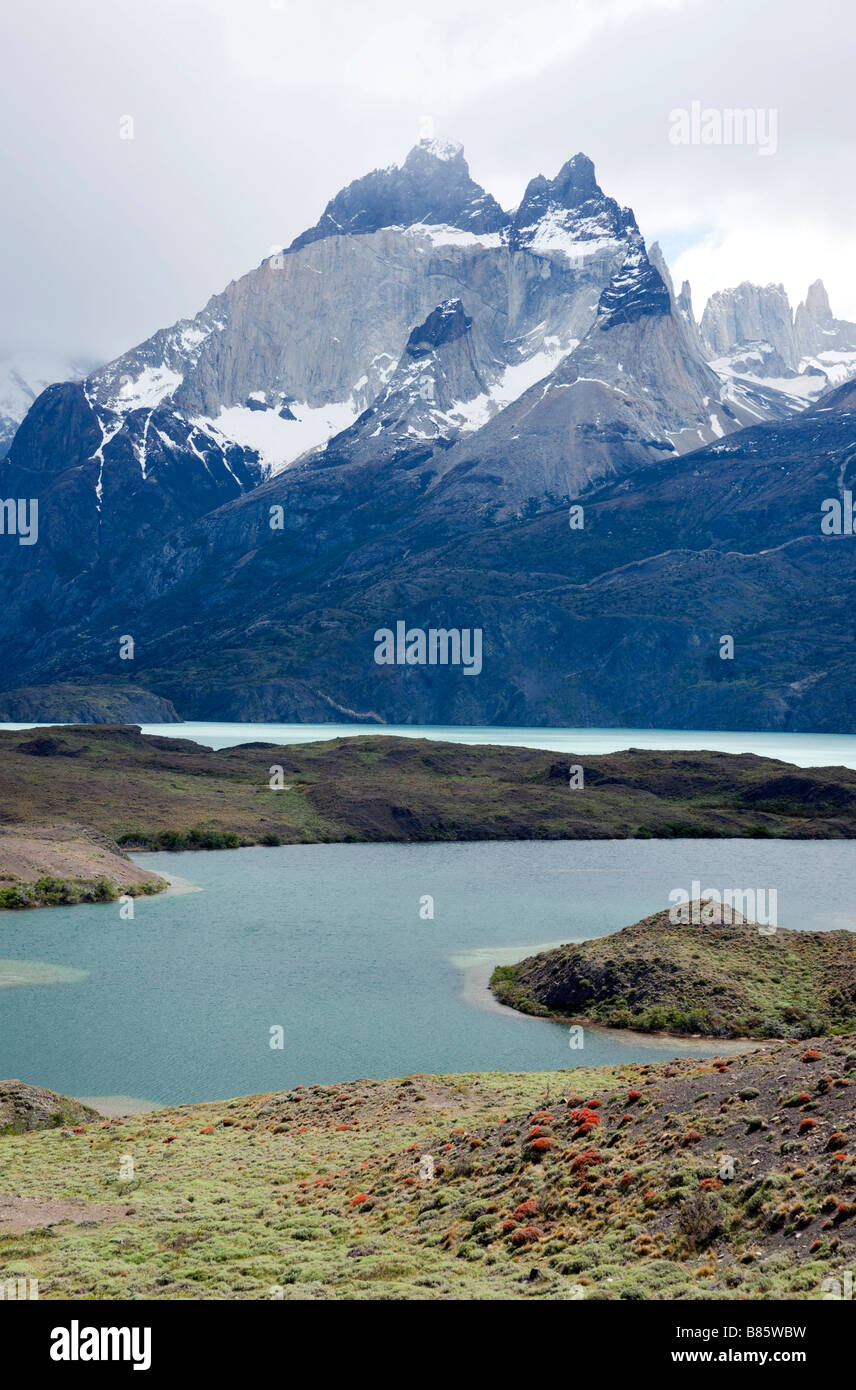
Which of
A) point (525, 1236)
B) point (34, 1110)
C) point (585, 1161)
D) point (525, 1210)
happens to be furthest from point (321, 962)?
point (525, 1236)

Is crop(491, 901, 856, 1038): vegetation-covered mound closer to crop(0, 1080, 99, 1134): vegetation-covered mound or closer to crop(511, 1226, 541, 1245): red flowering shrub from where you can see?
crop(0, 1080, 99, 1134): vegetation-covered mound

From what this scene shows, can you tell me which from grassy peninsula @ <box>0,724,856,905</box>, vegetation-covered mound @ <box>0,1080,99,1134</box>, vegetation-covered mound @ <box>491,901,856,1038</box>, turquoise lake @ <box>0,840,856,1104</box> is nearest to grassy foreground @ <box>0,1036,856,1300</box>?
vegetation-covered mound @ <box>0,1080,99,1134</box>

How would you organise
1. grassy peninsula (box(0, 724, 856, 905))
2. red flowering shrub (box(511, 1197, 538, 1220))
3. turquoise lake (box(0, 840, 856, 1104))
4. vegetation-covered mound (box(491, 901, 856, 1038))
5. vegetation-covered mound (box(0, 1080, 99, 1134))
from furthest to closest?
grassy peninsula (box(0, 724, 856, 905)) < vegetation-covered mound (box(491, 901, 856, 1038)) < turquoise lake (box(0, 840, 856, 1104)) < vegetation-covered mound (box(0, 1080, 99, 1134)) < red flowering shrub (box(511, 1197, 538, 1220))

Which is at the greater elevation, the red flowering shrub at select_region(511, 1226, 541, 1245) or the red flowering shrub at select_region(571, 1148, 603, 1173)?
the red flowering shrub at select_region(571, 1148, 603, 1173)

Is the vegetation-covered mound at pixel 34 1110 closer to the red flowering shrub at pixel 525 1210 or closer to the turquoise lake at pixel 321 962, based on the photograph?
the turquoise lake at pixel 321 962
